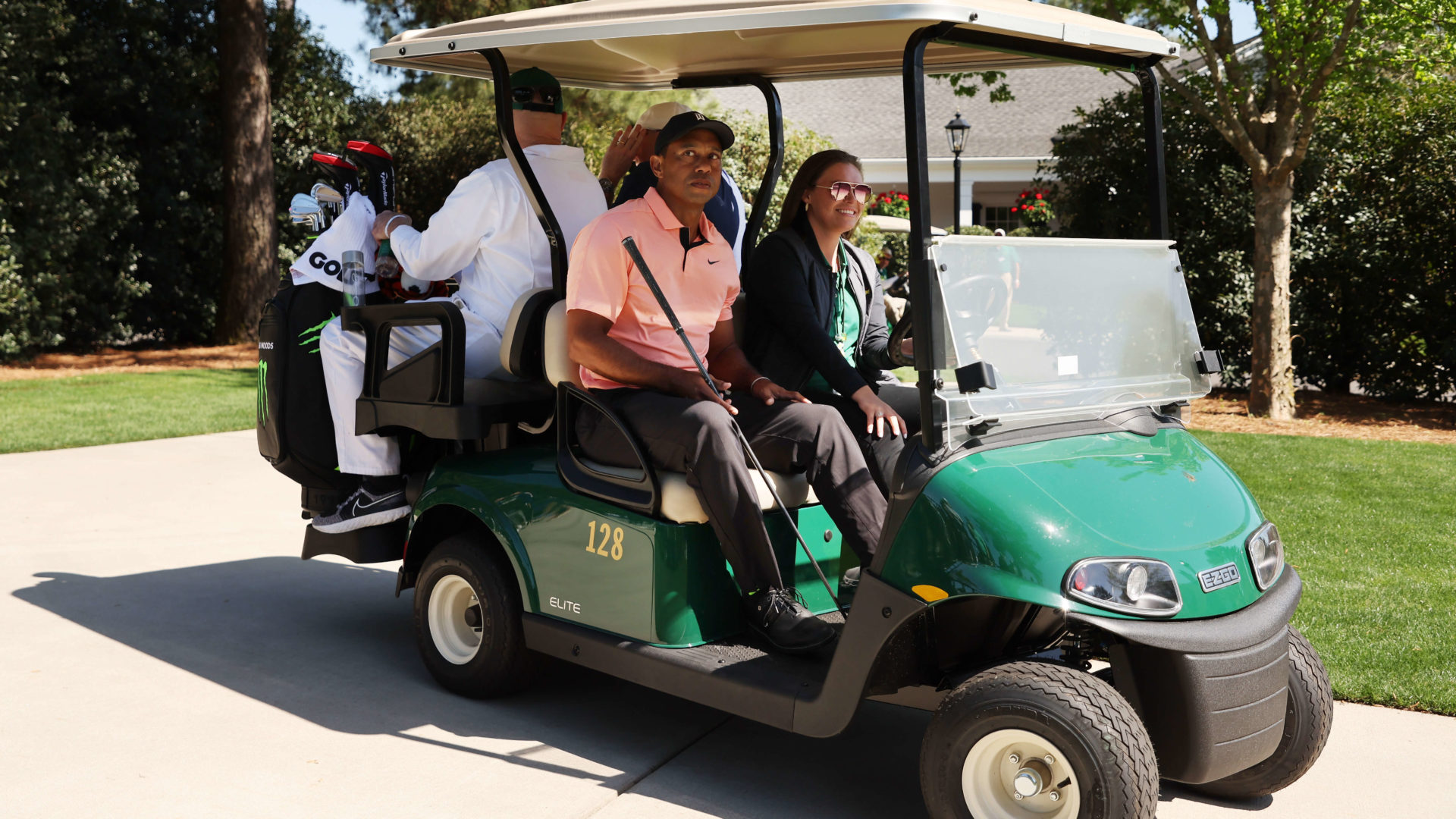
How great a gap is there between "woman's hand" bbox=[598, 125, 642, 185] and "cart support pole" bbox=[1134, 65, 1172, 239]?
6.11ft

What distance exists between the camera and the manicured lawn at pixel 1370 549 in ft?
13.0

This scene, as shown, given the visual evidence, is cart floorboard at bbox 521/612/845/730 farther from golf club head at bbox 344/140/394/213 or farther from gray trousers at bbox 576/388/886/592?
golf club head at bbox 344/140/394/213

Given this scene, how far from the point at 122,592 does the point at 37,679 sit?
1077mm

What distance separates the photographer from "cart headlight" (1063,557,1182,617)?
2484 mm

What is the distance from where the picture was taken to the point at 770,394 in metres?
3.41

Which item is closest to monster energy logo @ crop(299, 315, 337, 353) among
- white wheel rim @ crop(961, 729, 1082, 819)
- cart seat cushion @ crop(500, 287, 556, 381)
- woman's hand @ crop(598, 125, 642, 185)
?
cart seat cushion @ crop(500, 287, 556, 381)

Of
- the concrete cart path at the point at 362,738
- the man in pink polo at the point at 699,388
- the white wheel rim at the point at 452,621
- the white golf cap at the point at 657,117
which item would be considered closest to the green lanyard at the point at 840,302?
the man in pink polo at the point at 699,388

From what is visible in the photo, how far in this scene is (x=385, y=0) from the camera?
15953 mm

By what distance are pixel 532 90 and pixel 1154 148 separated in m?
1.87

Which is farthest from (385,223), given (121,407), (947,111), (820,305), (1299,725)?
(947,111)

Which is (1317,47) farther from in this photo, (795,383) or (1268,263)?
(795,383)

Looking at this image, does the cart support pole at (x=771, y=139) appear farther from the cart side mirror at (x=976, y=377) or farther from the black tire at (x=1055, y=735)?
the black tire at (x=1055, y=735)

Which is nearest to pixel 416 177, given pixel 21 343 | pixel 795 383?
pixel 21 343

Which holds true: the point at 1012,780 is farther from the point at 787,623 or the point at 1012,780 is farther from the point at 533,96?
the point at 533,96
